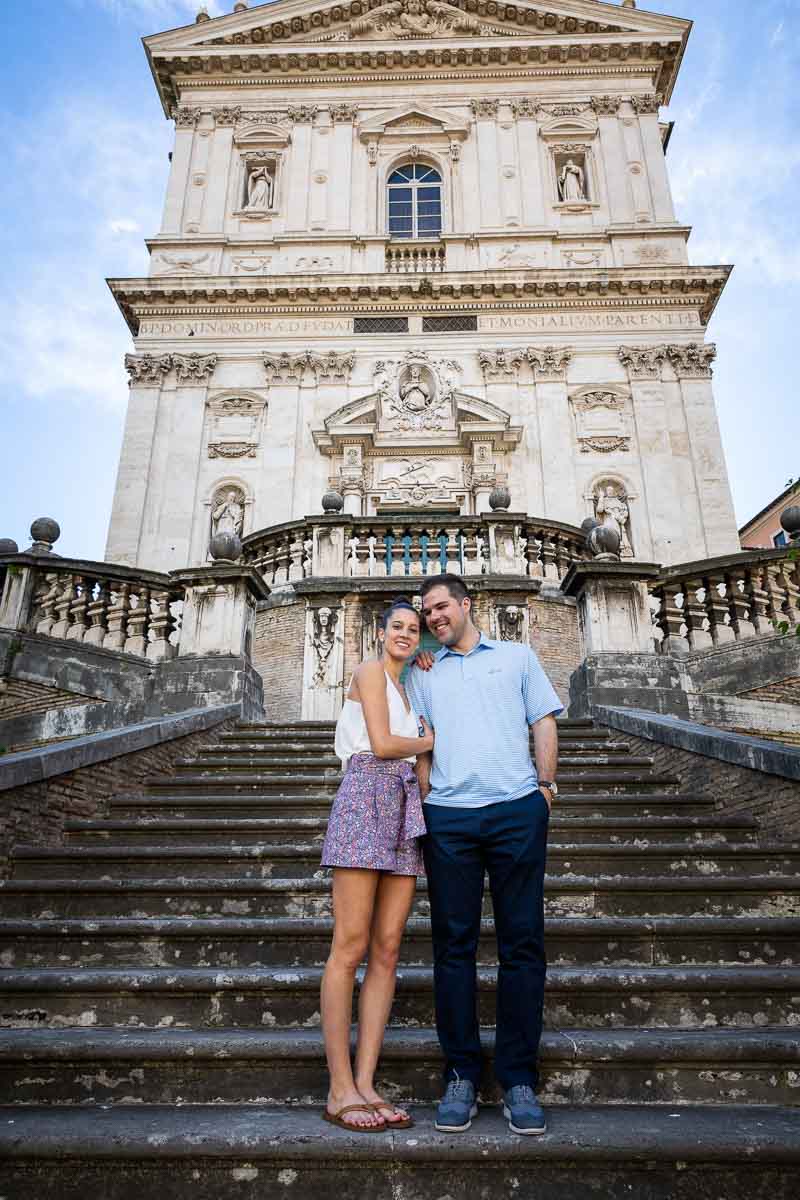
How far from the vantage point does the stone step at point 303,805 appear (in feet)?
17.8

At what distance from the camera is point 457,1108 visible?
2.51 m

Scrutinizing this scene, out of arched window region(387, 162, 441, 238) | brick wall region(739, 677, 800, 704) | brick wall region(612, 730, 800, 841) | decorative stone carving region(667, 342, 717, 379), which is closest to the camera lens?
brick wall region(612, 730, 800, 841)

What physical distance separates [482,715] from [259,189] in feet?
77.3

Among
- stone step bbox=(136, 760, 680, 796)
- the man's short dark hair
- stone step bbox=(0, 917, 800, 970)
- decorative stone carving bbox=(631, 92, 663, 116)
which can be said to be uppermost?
decorative stone carving bbox=(631, 92, 663, 116)

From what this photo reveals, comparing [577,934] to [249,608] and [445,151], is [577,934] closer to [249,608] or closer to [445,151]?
[249,608]

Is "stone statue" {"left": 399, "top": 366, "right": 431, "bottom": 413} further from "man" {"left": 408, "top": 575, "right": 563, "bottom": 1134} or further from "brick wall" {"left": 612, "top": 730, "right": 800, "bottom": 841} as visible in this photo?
"man" {"left": 408, "top": 575, "right": 563, "bottom": 1134}

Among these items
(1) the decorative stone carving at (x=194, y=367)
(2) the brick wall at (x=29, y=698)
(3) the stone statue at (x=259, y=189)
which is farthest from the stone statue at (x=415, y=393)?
(2) the brick wall at (x=29, y=698)

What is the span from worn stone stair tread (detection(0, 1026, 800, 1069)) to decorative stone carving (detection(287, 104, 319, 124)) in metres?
25.8

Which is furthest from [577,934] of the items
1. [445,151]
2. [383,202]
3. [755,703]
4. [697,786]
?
[445,151]

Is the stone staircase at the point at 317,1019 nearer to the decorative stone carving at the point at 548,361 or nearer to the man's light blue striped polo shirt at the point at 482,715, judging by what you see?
the man's light blue striped polo shirt at the point at 482,715

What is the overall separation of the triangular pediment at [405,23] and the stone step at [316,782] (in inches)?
986

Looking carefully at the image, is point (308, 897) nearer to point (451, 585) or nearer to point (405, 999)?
point (405, 999)

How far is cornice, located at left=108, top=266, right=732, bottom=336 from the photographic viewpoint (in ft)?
65.3

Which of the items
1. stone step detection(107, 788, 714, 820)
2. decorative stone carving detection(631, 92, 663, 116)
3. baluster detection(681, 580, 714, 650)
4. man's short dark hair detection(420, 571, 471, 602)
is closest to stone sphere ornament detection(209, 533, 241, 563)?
stone step detection(107, 788, 714, 820)
